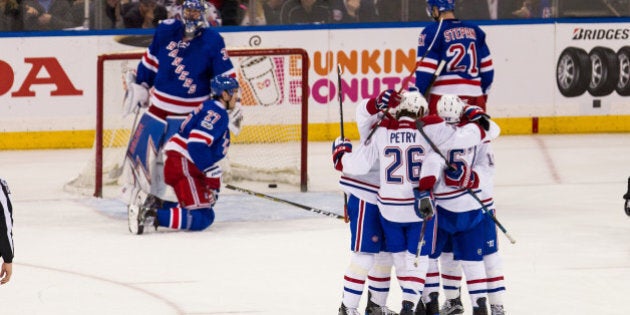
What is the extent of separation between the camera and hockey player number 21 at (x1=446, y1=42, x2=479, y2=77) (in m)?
9.41

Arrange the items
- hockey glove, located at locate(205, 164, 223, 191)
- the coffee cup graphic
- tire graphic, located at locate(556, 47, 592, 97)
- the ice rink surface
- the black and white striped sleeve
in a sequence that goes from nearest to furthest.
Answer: the black and white striped sleeve
the ice rink surface
hockey glove, located at locate(205, 164, 223, 191)
the coffee cup graphic
tire graphic, located at locate(556, 47, 592, 97)

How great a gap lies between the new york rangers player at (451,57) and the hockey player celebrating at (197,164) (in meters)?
1.14

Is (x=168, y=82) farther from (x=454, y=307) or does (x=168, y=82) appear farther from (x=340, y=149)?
(x=454, y=307)

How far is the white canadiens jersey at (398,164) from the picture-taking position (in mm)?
6832

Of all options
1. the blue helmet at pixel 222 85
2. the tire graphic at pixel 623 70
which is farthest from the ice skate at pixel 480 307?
the tire graphic at pixel 623 70

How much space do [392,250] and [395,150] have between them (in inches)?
16.9

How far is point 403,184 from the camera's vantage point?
6.84 meters

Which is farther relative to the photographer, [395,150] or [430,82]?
[430,82]

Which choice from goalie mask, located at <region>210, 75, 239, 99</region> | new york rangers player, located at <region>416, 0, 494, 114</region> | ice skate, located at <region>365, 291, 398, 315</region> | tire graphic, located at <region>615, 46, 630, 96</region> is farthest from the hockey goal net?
ice skate, located at <region>365, 291, 398, 315</region>

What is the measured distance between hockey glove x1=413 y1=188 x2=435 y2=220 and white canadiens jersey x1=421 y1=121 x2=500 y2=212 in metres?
0.13

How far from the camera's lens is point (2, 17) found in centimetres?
1280

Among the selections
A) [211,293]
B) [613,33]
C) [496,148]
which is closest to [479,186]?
[211,293]

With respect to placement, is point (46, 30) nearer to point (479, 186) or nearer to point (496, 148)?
point (496, 148)

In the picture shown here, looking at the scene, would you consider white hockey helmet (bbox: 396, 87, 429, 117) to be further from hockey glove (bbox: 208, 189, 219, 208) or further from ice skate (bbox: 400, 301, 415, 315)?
hockey glove (bbox: 208, 189, 219, 208)
